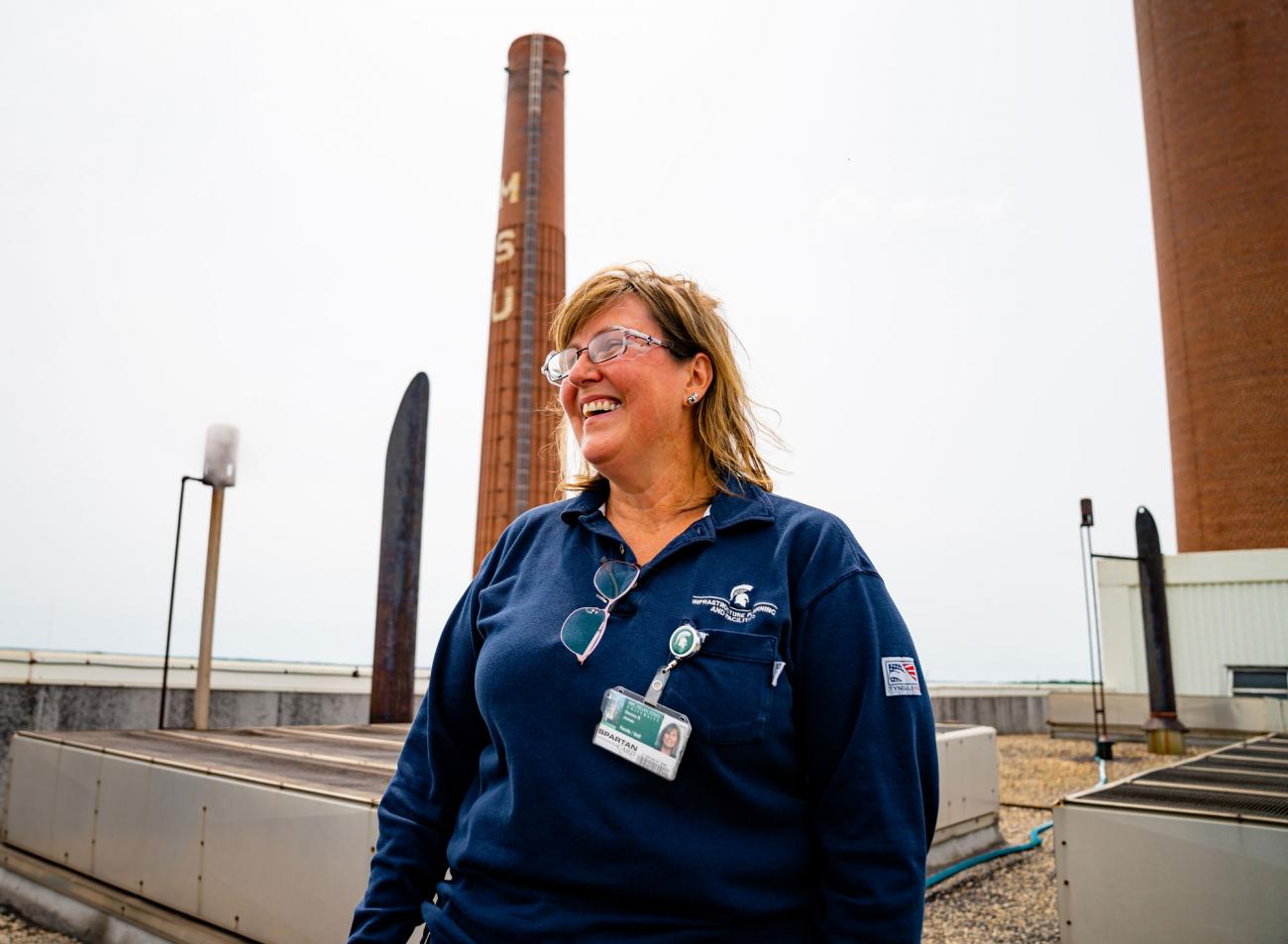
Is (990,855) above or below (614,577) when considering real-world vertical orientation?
below

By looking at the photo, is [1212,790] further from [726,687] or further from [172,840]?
[172,840]

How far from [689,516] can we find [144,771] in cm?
376

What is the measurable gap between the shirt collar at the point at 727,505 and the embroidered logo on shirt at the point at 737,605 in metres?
0.14

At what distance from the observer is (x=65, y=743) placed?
196 inches

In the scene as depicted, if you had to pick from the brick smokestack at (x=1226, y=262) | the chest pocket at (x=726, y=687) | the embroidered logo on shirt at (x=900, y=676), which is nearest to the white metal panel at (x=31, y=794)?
the chest pocket at (x=726, y=687)

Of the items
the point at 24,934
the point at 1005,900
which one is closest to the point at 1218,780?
the point at 1005,900

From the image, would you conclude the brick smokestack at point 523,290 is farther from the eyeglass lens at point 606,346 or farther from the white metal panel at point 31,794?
the eyeglass lens at point 606,346

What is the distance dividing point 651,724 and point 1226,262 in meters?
23.7

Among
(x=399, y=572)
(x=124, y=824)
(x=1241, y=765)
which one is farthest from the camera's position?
(x=399, y=572)

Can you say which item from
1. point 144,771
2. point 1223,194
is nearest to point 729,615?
point 144,771

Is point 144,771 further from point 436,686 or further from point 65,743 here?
point 436,686

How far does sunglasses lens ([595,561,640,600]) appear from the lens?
5.16ft

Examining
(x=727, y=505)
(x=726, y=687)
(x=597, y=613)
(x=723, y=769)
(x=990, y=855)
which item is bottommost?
(x=990, y=855)

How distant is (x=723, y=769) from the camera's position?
1.37m
